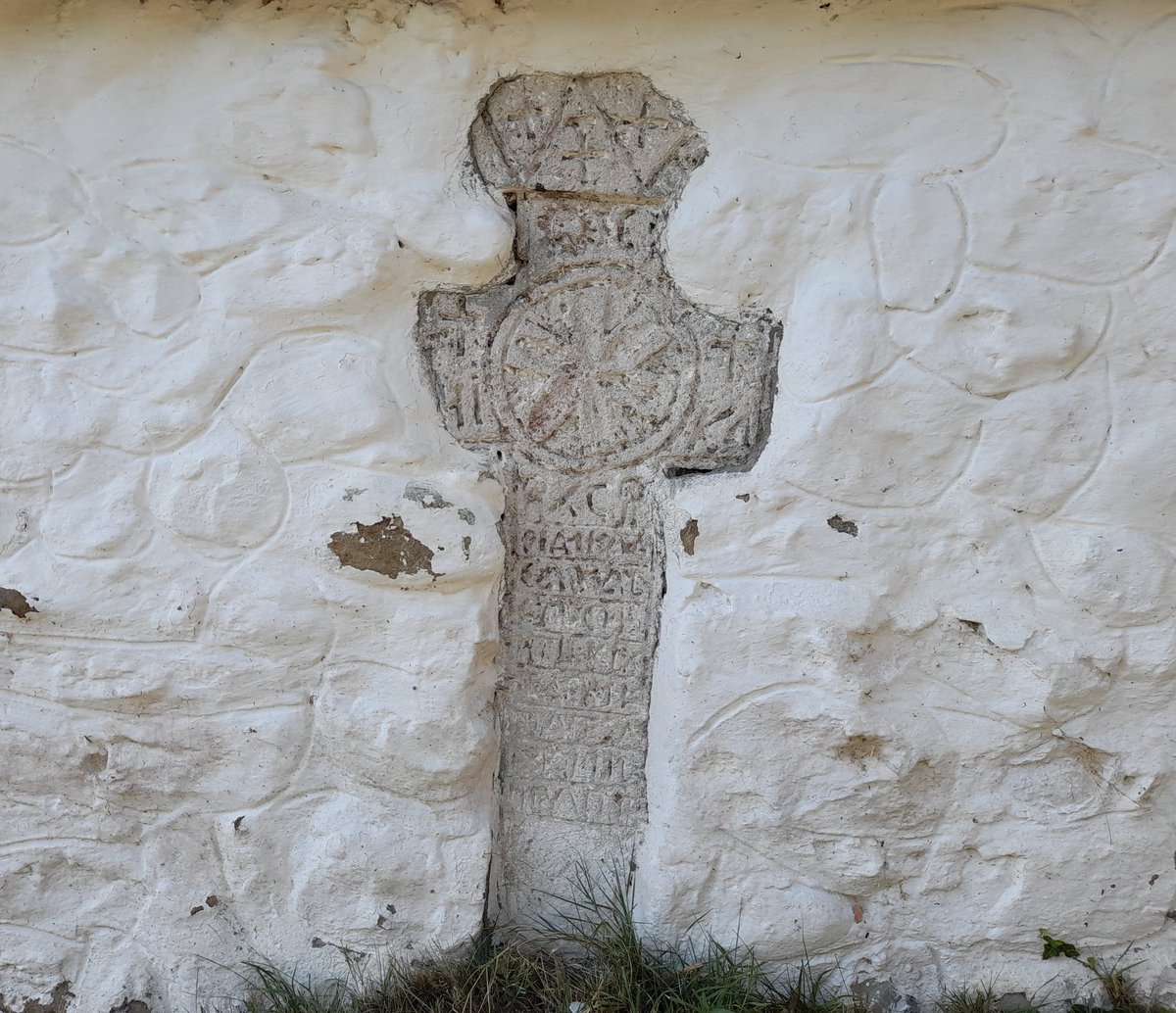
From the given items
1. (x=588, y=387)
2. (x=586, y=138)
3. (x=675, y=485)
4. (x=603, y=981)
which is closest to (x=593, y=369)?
(x=588, y=387)

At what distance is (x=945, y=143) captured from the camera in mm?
1683

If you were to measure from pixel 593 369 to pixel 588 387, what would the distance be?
0.03m

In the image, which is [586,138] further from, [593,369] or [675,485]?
[675,485]

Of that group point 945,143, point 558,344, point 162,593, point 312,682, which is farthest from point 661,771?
point 945,143

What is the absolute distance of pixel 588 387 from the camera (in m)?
1.82

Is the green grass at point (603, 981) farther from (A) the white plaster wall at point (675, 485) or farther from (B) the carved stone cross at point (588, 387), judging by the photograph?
(B) the carved stone cross at point (588, 387)

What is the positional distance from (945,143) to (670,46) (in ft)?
1.49

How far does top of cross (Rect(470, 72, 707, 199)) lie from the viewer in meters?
1.77

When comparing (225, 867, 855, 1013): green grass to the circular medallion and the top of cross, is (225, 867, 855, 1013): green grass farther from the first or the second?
the top of cross

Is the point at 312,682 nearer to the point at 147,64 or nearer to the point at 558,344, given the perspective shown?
the point at 558,344

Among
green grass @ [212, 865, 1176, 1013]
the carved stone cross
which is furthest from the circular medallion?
green grass @ [212, 865, 1176, 1013]

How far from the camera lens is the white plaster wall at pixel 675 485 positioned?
5.48 ft

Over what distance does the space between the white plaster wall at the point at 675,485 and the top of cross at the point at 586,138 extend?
0.13 ft

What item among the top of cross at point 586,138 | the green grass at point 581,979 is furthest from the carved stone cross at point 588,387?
the green grass at point 581,979
